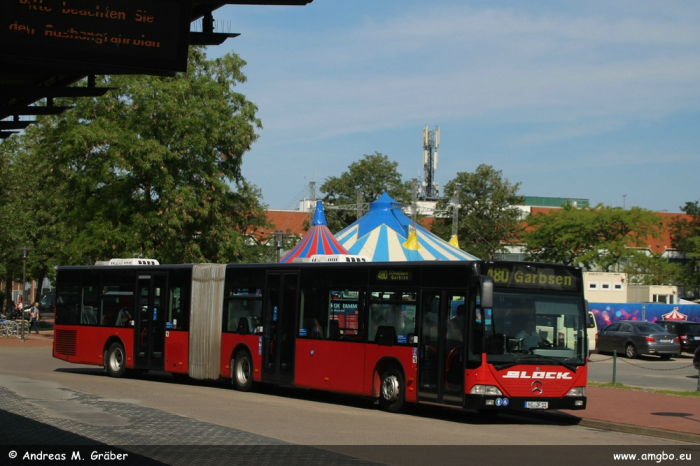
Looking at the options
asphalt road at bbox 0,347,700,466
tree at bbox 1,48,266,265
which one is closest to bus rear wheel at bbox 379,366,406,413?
asphalt road at bbox 0,347,700,466

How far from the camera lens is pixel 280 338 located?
63.7 feet

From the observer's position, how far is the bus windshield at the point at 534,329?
48.1 feet

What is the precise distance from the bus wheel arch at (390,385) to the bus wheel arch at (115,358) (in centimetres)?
962

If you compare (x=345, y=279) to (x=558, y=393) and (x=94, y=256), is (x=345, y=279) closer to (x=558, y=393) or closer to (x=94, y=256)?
(x=558, y=393)

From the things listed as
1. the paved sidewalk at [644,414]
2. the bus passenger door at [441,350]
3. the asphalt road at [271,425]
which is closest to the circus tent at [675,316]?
the paved sidewalk at [644,414]

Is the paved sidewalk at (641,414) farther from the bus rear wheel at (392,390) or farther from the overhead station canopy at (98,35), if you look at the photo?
the overhead station canopy at (98,35)

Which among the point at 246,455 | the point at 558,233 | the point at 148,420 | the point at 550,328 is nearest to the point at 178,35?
the point at 246,455

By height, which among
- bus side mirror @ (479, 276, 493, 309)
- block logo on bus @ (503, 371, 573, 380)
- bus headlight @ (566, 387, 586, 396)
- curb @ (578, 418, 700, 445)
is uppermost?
bus side mirror @ (479, 276, 493, 309)

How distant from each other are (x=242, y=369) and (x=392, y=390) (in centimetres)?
537

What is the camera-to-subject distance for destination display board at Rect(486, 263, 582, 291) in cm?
1501

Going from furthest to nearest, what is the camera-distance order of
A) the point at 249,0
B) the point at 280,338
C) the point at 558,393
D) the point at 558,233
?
the point at 558,233, the point at 280,338, the point at 558,393, the point at 249,0

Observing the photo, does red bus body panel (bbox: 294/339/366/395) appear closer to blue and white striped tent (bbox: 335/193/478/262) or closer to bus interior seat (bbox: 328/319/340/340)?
bus interior seat (bbox: 328/319/340/340)

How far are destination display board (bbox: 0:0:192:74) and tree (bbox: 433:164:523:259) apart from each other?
247 ft

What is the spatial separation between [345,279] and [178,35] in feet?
30.7
